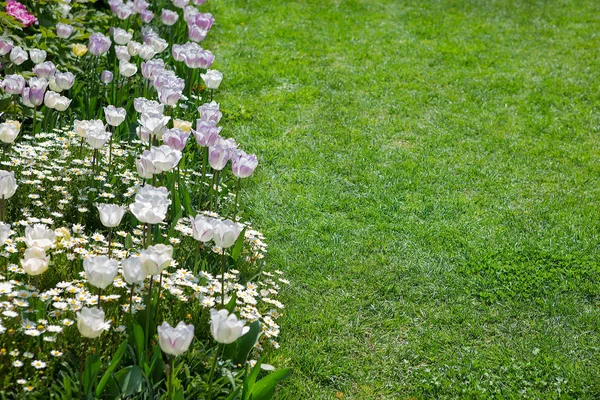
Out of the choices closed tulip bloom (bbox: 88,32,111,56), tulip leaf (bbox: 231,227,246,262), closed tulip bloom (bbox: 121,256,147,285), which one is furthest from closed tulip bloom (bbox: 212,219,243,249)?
closed tulip bloom (bbox: 88,32,111,56)

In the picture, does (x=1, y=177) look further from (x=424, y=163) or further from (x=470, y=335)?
(x=424, y=163)

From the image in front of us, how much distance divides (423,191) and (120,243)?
2.35m

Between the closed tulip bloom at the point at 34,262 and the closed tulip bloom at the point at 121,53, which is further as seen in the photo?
the closed tulip bloom at the point at 121,53

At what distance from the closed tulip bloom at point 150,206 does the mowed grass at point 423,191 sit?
3.03 feet

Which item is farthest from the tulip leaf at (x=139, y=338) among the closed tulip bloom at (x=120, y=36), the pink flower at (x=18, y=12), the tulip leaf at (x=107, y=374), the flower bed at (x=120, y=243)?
the pink flower at (x=18, y=12)

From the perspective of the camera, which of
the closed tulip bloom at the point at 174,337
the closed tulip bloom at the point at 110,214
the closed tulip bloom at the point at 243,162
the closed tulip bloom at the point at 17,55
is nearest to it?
the closed tulip bloom at the point at 174,337

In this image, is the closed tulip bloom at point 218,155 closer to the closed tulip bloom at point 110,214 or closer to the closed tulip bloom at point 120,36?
the closed tulip bloom at point 110,214

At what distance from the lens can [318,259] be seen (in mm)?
4242

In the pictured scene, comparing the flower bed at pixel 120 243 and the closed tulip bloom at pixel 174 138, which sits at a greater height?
the closed tulip bloom at pixel 174 138

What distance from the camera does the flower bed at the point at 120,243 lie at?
2.59m

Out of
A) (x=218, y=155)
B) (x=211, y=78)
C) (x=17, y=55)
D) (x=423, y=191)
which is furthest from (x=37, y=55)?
(x=423, y=191)

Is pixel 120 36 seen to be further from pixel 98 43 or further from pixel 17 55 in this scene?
pixel 17 55

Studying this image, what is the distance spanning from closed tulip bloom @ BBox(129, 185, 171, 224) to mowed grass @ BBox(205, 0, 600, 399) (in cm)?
92

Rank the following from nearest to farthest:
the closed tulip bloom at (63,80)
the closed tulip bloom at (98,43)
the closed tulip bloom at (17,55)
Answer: the closed tulip bloom at (63,80), the closed tulip bloom at (17,55), the closed tulip bloom at (98,43)
